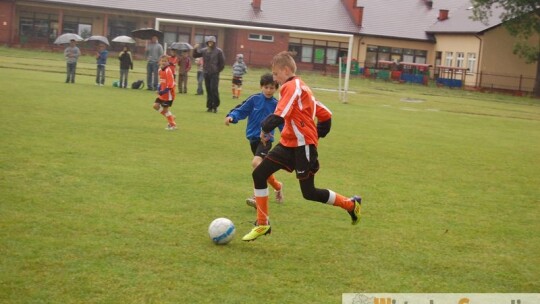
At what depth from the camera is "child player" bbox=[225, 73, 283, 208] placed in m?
8.68

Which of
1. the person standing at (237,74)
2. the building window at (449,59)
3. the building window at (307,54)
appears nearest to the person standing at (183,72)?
the person standing at (237,74)

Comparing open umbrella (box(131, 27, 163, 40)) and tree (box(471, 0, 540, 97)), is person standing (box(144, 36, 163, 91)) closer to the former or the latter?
open umbrella (box(131, 27, 163, 40))

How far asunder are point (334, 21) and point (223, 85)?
29006 millimetres

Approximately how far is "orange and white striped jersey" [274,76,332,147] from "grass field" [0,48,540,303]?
1.00 metres

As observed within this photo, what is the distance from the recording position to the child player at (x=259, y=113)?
8680mm

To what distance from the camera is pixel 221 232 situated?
22.2 ft

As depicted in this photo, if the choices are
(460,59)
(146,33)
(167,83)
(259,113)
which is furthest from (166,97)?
(460,59)

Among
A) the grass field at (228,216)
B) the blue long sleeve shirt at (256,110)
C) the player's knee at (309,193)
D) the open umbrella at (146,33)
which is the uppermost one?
the open umbrella at (146,33)

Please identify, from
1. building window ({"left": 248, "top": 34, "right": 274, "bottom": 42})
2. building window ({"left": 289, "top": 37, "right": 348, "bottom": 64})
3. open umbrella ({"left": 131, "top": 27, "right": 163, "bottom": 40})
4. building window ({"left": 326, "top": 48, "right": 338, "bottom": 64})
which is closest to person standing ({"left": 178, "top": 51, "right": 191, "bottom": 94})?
open umbrella ({"left": 131, "top": 27, "right": 163, "bottom": 40})

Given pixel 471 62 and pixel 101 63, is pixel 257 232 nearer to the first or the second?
pixel 101 63

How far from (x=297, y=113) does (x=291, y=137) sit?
0.83 ft

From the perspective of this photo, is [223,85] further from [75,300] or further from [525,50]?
[75,300]

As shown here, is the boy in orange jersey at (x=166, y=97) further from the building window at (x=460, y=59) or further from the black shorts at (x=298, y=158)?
the building window at (x=460, y=59)

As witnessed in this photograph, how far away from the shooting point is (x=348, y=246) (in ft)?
23.3
